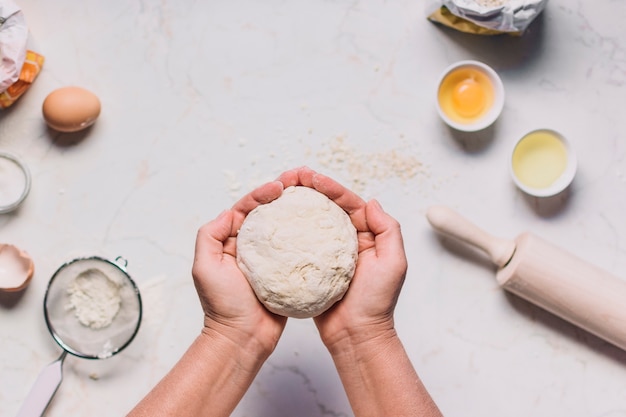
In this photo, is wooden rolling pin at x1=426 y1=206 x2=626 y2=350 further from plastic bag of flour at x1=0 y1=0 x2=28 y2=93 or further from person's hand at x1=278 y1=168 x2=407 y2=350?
plastic bag of flour at x1=0 y1=0 x2=28 y2=93

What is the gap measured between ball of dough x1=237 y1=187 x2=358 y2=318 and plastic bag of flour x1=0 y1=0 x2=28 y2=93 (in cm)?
68

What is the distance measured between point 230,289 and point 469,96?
0.75m

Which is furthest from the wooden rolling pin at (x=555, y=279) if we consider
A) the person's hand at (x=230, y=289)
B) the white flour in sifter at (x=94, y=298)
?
the white flour in sifter at (x=94, y=298)

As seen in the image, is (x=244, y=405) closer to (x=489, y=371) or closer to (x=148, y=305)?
(x=148, y=305)

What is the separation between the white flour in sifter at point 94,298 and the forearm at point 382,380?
56 cm

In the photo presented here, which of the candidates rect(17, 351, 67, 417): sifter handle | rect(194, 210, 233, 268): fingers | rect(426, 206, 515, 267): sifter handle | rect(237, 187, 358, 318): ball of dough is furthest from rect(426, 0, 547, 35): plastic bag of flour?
rect(17, 351, 67, 417): sifter handle

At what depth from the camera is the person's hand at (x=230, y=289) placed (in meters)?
1.25

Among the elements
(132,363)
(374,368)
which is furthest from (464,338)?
(132,363)

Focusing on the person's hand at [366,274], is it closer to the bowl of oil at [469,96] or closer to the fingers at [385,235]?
the fingers at [385,235]

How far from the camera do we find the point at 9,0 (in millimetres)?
1509

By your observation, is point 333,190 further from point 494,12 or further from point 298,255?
point 494,12

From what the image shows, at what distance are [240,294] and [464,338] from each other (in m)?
0.61

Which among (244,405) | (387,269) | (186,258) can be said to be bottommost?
(244,405)

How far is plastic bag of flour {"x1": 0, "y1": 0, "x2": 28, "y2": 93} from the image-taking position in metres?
1.48
